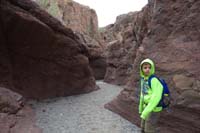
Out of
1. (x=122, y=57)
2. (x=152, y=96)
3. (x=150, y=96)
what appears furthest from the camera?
(x=122, y=57)

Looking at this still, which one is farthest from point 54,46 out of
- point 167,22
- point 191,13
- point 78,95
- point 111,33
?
point 111,33

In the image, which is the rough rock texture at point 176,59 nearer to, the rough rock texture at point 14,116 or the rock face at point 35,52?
the rough rock texture at point 14,116

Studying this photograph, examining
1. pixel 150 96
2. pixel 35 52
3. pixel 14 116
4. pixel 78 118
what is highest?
pixel 35 52

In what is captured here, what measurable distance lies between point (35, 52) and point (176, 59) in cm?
654

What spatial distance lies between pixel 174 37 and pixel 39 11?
610 centimetres

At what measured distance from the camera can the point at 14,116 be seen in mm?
6516

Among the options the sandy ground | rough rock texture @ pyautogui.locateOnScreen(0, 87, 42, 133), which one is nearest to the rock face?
the sandy ground

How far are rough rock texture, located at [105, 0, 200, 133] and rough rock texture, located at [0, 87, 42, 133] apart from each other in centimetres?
320

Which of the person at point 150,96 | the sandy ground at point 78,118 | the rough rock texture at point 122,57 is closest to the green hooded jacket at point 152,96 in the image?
the person at point 150,96

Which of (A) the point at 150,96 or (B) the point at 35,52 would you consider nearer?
(A) the point at 150,96

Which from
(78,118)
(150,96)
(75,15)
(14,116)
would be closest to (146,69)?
(150,96)

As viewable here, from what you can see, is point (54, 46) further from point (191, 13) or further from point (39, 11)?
point (191, 13)

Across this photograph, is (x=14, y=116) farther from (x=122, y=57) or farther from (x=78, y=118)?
(x=122, y=57)

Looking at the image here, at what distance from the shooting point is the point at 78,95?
12188mm
